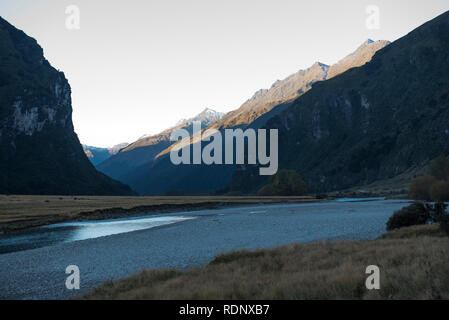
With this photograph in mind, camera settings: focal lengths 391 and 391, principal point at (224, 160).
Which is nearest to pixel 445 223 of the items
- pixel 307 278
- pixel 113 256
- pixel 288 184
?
pixel 307 278

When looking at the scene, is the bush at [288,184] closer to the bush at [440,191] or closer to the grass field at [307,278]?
the bush at [440,191]

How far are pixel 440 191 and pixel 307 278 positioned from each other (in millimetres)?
76567

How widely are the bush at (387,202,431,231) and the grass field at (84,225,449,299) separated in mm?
14630

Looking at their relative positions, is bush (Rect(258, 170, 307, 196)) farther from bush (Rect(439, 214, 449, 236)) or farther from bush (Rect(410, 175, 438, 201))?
bush (Rect(439, 214, 449, 236))

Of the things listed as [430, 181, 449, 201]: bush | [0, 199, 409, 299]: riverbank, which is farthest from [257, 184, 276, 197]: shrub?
[0, 199, 409, 299]: riverbank

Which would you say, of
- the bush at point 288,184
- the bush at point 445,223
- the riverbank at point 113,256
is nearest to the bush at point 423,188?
the riverbank at point 113,256

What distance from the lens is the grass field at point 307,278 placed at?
38.0 ft

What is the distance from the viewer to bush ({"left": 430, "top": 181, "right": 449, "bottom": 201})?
256 ft

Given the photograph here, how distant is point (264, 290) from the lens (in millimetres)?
12461

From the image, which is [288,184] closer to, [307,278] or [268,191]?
[268,191]

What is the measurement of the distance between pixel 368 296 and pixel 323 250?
10352 millimetres

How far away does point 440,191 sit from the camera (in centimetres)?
7831
